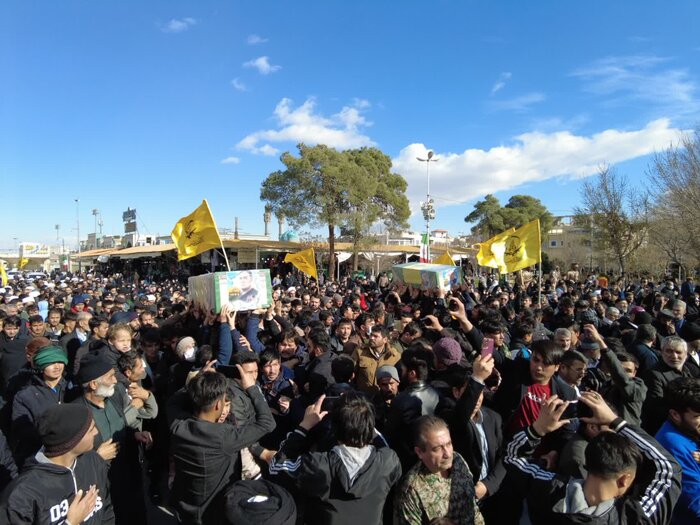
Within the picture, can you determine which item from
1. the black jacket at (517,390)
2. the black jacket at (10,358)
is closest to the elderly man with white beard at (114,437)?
the black jacket at (10,358)

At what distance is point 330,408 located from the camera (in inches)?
116

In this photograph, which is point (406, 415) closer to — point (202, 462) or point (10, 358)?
point (202, 462)

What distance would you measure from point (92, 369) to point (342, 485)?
2.01 metres

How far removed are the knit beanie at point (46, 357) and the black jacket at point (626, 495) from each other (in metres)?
3.71

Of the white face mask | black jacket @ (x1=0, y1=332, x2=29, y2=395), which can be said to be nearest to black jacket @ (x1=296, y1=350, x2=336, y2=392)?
the white face mask

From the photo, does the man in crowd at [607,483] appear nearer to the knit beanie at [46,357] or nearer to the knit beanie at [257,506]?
the knit beanie at [257,506]

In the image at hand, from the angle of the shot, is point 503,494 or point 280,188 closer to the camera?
point 503,494

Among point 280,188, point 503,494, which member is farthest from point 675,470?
point 280,188

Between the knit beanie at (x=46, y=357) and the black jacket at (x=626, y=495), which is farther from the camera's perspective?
the knit beanie at (x=46, y=357)

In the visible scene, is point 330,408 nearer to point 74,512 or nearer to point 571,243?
point 74,512

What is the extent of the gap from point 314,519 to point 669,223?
74.0 feet

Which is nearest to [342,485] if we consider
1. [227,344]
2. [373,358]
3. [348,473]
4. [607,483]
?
[348,473]

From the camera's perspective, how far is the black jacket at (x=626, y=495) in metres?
1.99

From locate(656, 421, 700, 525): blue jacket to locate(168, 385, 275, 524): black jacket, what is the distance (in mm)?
2461
